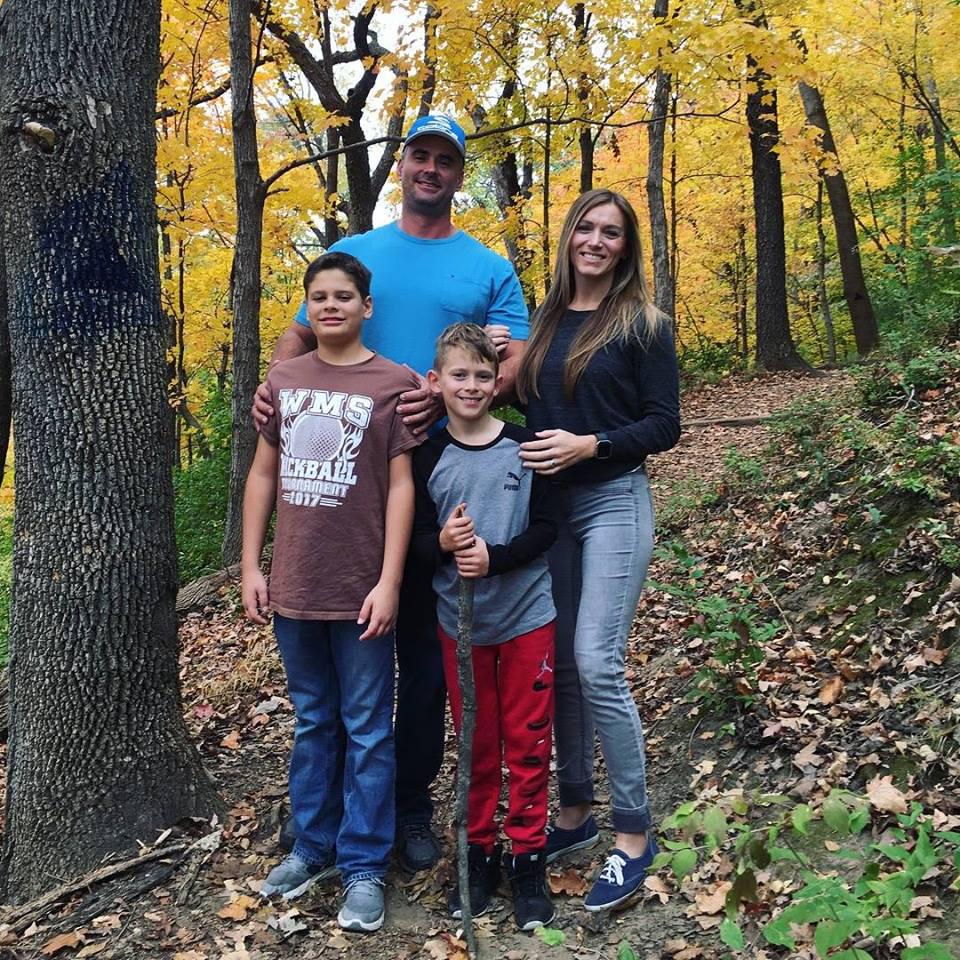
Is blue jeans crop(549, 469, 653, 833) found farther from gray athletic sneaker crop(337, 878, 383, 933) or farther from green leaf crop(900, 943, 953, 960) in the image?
green leaf crop(900, 943, 953, 960)

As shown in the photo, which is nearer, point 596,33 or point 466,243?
point 466,243

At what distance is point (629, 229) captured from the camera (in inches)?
118

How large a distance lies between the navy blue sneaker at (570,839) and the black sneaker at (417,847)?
1.50ft

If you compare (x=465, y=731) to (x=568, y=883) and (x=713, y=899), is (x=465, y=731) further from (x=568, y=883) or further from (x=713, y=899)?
(x=713, y=899)

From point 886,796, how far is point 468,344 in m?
2.13

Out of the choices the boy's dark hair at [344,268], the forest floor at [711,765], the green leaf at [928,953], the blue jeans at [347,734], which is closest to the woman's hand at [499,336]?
the boy's dark hair at [344,268]

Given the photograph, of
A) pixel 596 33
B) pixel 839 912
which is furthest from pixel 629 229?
pixel 596 33

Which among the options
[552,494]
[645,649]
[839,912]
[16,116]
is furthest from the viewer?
[645,649]

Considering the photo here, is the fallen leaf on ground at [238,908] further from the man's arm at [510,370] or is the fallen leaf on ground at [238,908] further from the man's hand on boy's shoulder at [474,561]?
the man's arm at [510,370]

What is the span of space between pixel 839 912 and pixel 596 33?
34.1 ft

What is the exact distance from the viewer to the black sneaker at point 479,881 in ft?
9.50

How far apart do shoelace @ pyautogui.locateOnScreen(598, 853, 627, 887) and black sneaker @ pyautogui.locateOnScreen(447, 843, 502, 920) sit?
399 millimetres

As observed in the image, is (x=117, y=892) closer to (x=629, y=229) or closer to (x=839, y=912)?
(x=839, y=912)

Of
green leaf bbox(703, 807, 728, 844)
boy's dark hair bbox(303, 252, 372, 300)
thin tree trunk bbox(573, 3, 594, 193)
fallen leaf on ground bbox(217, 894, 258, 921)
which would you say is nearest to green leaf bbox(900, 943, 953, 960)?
green leaf bbox(703, 807, 728, 844)
